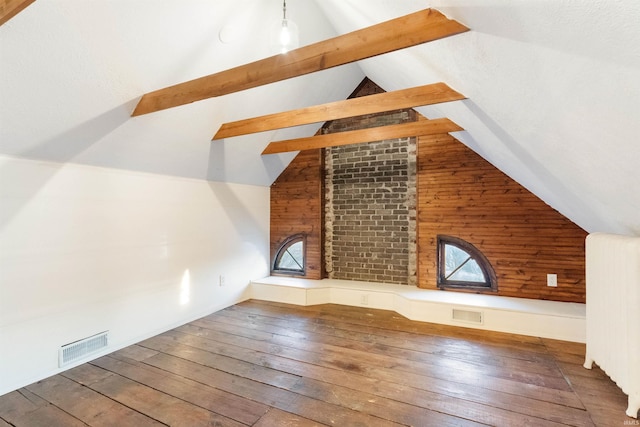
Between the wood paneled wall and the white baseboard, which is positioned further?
the wood paneled wall

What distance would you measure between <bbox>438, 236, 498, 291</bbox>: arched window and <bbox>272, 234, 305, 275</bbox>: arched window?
209 centimetres

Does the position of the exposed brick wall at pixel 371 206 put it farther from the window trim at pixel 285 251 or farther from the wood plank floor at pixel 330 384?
the wood plank floor at pixel 330 384

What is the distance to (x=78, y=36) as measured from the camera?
1.79 meters

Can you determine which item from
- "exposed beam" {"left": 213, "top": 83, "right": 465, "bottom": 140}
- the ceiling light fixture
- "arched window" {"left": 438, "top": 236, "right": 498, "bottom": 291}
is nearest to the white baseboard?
"arched window" {"left": 438, "top": 236, "right": 498, "bottom": 291}

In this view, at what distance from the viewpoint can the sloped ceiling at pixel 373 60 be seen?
976 millimetres

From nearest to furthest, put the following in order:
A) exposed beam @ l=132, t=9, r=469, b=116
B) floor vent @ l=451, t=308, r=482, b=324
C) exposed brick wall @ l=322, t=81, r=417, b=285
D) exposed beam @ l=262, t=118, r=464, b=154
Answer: exposed beam @ l=132, t=9, r=469, b=116, exposed beam @ l=262, t=118, r=464, b=154, floor vent @ l=451, t=308, r=482, b=324, exposed brick wall @ l=322, t=81, r=417, b=285

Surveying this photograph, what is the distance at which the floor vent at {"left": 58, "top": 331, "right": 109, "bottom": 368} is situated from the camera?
7.98ft

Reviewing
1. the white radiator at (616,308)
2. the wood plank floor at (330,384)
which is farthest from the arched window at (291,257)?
the white radiator at (616,308)

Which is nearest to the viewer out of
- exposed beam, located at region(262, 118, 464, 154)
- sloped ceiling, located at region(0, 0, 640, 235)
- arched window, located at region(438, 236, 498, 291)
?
sloped ceiling, located at region(0, 0, 640, 235)

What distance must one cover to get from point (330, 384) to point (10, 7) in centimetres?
276

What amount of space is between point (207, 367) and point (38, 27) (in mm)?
2566

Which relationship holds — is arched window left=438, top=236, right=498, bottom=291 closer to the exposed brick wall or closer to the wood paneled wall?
the wood paneled wall

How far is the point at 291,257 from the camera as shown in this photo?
4875 mm

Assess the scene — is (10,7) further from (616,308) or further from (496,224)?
(496,224)
